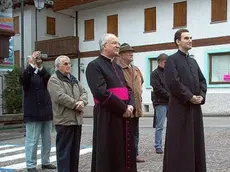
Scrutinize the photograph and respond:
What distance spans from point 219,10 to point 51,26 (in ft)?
45.4

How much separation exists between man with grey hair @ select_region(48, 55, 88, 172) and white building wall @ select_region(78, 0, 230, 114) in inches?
581

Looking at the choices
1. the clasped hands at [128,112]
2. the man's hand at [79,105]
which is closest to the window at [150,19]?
the man's hand at [79,105]

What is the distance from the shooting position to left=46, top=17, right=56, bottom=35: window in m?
29.2

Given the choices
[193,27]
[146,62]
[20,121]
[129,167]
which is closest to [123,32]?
[146,62]

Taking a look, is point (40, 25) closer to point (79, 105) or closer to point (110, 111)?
point (79, 105)

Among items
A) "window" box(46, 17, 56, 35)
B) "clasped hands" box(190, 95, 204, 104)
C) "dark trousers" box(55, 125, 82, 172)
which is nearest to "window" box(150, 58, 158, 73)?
"window" box(46, 17, 56, 35)

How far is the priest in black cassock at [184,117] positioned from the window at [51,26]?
25053mm

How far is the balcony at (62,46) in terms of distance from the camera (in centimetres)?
2639

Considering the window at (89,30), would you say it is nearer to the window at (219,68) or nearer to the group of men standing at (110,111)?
the window at (219,68)

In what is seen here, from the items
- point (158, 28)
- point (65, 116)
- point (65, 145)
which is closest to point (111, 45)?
→ point (65, 116)

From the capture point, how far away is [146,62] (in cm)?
2269

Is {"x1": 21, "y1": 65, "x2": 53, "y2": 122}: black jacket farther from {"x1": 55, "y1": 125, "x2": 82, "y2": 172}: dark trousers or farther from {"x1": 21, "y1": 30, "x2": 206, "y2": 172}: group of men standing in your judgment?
{"x1": 55, "y1": 125, "x2": 82, "y2": 172}: dark trousers

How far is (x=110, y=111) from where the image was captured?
4383 millimetres

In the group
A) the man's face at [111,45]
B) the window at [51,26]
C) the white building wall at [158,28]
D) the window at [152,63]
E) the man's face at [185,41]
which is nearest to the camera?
the man's face at [111,45]
